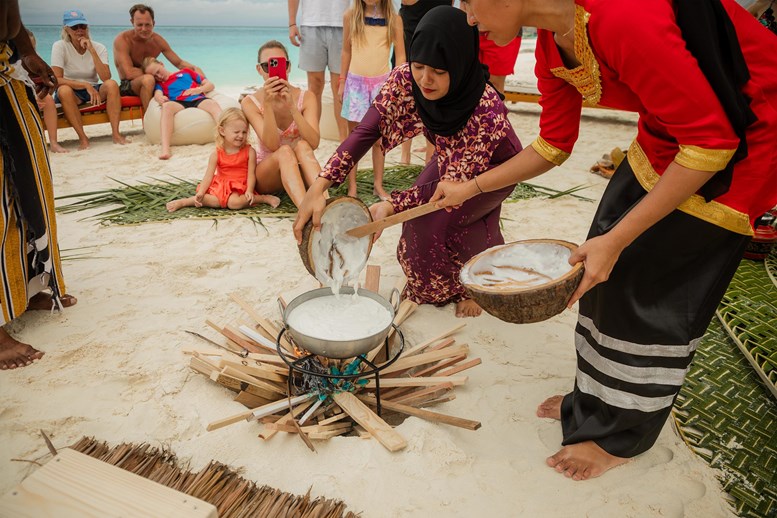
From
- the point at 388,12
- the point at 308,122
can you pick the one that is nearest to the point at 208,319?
the point at 308,122

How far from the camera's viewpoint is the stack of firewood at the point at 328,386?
2.13 meters

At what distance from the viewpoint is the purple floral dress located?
2760mm

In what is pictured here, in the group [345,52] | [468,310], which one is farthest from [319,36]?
[468,310]

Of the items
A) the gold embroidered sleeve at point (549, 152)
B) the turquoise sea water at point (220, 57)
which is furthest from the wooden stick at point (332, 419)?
the turquoise sea water at point (220, 57)

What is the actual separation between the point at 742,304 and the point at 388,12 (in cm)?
363

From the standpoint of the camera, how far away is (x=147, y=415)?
2.22m

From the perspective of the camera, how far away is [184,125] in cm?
620

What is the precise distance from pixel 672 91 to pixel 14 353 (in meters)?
2.84

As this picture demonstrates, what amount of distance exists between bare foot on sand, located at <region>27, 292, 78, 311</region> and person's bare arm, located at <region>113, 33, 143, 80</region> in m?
4.63

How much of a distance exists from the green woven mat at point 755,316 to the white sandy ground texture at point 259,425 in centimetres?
79

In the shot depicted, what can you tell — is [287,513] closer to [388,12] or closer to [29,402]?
[29,402]

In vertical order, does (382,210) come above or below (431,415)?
above

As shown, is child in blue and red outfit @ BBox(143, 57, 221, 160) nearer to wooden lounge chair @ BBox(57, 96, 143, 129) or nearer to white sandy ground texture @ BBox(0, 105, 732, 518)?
wooden lounge chair @ BBox(57, 96, 143, 129)

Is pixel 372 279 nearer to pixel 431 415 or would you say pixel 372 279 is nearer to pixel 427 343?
pixel 427 343
